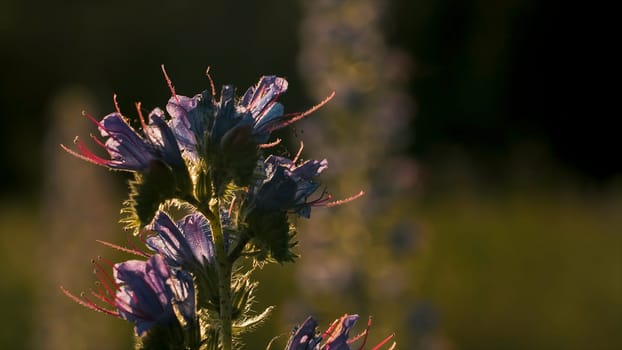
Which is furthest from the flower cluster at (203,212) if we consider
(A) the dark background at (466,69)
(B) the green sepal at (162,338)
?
(A) the dark background at (466,69)

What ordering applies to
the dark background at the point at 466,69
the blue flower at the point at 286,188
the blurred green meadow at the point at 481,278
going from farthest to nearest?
the dark background at the point at 466,69 < the blurred green meadow at the point at 481,278 < the blue flower at the point at 286,188

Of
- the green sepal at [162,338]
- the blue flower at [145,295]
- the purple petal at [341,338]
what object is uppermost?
the blue flower at [145,295]

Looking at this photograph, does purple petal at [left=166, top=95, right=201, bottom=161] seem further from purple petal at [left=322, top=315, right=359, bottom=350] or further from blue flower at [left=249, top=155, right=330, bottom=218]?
purple petal at [left=322, top=315, right=359, bottom=350]

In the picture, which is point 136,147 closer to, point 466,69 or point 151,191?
point 151,191

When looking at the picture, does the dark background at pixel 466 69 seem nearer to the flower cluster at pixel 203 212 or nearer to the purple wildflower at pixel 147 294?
the flower cluster at pixel 203 212

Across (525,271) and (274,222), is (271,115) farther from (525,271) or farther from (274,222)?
(525,271)

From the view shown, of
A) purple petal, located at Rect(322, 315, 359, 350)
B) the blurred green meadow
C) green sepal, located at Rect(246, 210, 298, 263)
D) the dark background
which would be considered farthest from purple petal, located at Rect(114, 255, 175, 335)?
the dark background
